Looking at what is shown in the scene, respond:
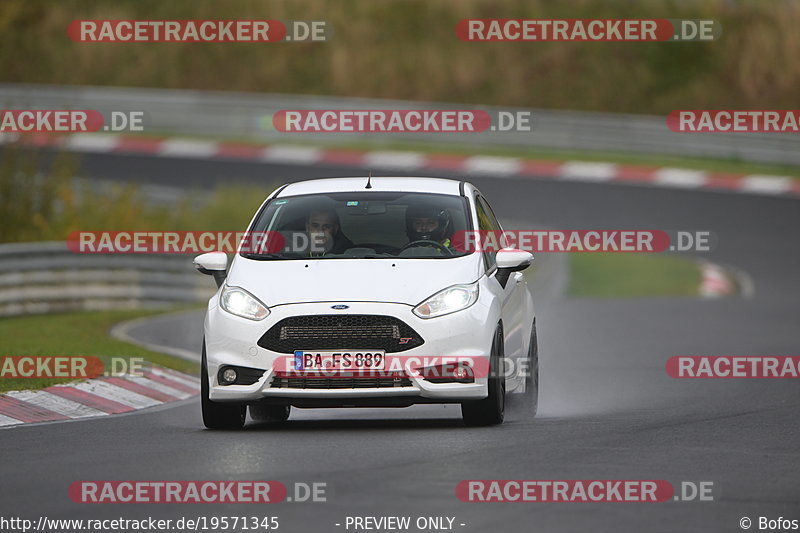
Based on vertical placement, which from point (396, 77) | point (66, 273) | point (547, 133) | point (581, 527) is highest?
point (396, 77)

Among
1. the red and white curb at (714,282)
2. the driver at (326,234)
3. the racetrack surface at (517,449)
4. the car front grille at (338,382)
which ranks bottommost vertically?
the racetrack surface at (517,449)

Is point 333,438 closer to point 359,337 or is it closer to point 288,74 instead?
point 359,337

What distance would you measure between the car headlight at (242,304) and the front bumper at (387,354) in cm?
5

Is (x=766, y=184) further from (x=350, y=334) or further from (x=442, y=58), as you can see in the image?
(x=350, y=334)

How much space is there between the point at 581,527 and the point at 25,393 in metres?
6.39

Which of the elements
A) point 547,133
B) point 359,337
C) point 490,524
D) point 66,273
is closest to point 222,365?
point 359,337

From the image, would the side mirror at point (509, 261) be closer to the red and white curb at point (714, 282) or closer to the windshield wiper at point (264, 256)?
the windshield wiper at point (264, 256)

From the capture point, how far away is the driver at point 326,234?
11672mm

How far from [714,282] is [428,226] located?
14.8 meters

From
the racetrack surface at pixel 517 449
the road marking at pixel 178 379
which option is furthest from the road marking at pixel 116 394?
the road marking at pixel 178 379

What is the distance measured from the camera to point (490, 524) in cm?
750

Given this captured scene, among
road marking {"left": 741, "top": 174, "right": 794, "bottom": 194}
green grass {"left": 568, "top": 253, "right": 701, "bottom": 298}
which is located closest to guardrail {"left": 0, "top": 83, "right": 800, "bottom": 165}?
road marking {"left": 741, "top": 174, "right": 794, "bottom": 194}

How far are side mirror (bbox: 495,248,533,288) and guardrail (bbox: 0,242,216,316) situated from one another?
30.8ft

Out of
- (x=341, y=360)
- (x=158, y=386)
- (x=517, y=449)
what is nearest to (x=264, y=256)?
(x=341, y=360)
